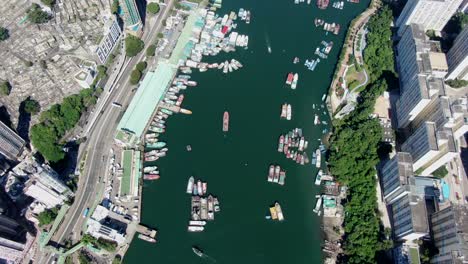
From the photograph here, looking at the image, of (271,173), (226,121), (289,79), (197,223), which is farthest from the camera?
(289,79)

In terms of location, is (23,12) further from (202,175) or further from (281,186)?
(281,186)

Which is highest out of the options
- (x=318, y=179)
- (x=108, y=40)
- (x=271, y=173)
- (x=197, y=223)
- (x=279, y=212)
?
(x=108, y=40)

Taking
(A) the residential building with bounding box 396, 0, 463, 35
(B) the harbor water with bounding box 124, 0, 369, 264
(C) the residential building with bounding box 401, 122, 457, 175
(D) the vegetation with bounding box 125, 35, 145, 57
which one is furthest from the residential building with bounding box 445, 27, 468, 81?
(D) the vegetation with bounding box 125, 35, 145, 57

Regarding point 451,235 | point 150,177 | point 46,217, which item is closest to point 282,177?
point 150,177

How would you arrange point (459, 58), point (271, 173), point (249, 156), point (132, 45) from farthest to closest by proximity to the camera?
point (132, 45)
point (459, 58)
point (249, 156)
point (271, 173)

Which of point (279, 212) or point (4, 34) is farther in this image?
point (4, 34)

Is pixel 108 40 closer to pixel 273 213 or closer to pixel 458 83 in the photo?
pixel 273 213

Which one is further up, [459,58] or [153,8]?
[153,8]

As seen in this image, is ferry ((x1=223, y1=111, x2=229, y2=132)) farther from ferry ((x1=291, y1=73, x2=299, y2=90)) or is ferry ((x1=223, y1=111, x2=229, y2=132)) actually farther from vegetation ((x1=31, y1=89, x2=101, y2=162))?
vegetation ((x1=31, y1=89, x2=101, y2=162))
